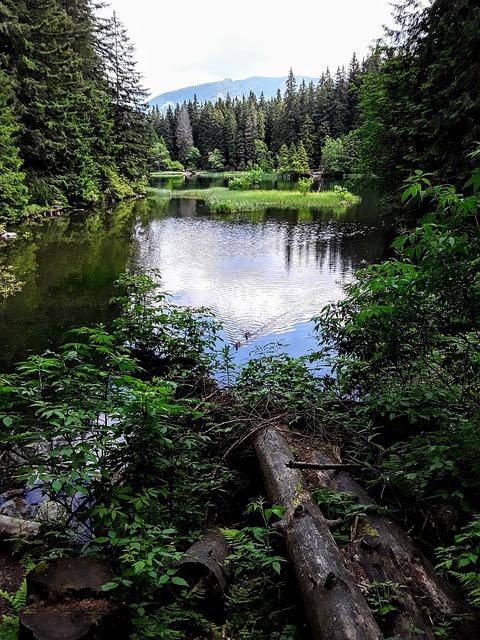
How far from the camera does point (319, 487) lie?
3.31 meters

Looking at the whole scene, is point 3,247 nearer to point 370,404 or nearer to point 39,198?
point 39,198

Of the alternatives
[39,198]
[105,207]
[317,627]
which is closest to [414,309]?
[317,627]

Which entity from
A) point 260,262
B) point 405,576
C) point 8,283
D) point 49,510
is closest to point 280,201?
point 260,262

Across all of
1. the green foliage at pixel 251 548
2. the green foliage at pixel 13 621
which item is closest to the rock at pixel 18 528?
the green foliage at pixel 13 621

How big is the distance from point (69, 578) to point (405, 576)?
1858 mm

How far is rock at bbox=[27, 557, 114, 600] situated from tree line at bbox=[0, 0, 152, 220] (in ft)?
64.9

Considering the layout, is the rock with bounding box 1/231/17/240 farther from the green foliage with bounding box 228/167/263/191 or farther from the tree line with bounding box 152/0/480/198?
the green foliage with bounding box 228/167/263/191

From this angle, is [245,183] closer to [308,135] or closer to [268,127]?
[308,135]

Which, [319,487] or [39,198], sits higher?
[39,198]

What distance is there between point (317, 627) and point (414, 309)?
92.9 inches

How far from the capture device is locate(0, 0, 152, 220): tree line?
20516 mm

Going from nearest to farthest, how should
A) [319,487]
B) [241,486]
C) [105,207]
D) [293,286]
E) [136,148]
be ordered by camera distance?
1. [319,487]
2. [241,486]
3. [293,286]
4. [105,207]
5. [136,148]

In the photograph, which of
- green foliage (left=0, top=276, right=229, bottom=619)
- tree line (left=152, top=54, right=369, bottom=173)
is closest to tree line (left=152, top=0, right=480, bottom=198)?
green foliage (left=0, top=276, right=229, bottom=619)

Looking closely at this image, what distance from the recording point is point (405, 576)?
8.20 feet
